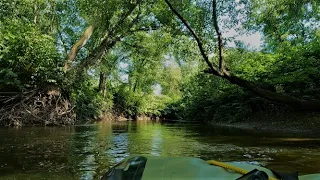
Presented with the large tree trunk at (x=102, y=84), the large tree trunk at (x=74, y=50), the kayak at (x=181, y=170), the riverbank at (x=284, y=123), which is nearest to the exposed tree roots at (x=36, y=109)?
the large tree trunk at (x=74, y=50)

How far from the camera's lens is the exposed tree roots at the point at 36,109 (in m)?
15.6

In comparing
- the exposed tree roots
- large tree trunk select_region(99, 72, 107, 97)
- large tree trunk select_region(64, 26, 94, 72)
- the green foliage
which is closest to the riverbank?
the exposed tree roots

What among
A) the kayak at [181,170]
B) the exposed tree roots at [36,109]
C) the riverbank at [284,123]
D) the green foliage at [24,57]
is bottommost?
the kayak at [181,170]

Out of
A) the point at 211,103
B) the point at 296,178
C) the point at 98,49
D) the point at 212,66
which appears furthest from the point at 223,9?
the point at 211,103

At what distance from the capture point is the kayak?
7.62ft

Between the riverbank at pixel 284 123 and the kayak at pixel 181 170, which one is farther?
the riverbank at pixel 284 123

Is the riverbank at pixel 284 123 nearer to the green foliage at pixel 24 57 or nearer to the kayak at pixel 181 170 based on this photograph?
the green foliage at pixel 24 57

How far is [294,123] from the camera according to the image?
1559 cm

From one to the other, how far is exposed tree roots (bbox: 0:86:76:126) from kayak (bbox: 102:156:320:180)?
14.3 meters

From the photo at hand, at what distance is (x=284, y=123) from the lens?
16.2 metres

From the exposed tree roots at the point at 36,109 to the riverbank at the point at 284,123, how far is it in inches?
392

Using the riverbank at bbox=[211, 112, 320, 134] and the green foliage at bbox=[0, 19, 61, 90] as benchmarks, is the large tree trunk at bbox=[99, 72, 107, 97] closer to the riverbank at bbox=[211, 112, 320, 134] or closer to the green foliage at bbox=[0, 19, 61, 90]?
the green foliage at bbox=[0, 19, 61, 90]

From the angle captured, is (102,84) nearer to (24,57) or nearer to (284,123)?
(24,57)

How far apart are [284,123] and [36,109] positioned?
12.7 metres
